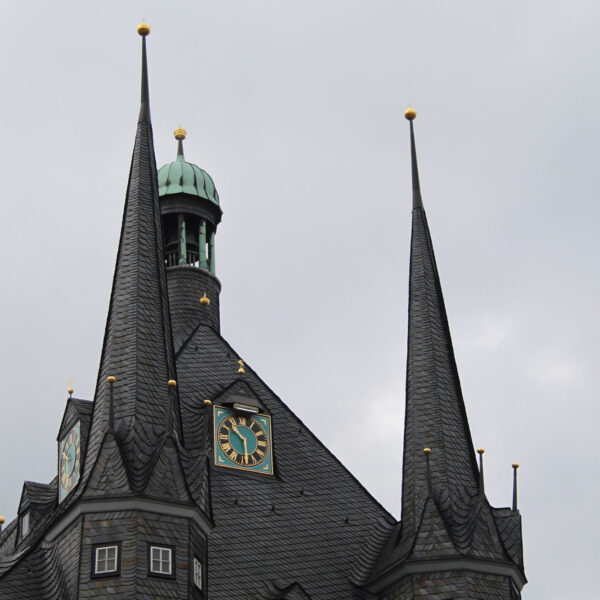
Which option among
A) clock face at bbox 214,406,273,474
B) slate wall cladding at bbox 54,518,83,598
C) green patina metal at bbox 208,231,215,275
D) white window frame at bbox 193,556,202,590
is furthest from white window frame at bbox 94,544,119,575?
green patina metal at bbox 208,231,215,275

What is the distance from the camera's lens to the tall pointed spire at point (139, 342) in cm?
3806

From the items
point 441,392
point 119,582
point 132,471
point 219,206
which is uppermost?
point 219,206

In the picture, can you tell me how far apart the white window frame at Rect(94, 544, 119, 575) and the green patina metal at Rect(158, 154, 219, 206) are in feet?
54.0

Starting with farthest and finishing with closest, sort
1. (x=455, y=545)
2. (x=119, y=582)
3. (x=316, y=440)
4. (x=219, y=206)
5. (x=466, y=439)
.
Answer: (x=219, y=206), (x=316, y=440), (x=466, y=439), (x=455, y=545), (x=119, y=582)

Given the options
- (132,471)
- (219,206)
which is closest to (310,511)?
(132,471)

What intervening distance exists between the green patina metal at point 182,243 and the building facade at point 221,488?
266 cm

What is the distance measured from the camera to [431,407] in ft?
136

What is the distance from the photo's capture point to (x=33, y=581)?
124 ft

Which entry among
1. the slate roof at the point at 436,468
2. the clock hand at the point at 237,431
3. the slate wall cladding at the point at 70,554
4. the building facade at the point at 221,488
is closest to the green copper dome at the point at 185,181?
the building facade at the point at 221,488

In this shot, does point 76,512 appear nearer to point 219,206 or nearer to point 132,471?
point 132,471

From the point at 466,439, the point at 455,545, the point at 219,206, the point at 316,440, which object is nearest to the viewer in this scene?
the point at 455,545

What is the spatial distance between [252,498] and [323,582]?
2.71 m

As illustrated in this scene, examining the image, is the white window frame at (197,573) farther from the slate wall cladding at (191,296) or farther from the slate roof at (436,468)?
the slate wall cladding at (191,296)

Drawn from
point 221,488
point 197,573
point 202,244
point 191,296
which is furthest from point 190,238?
point 197,573
